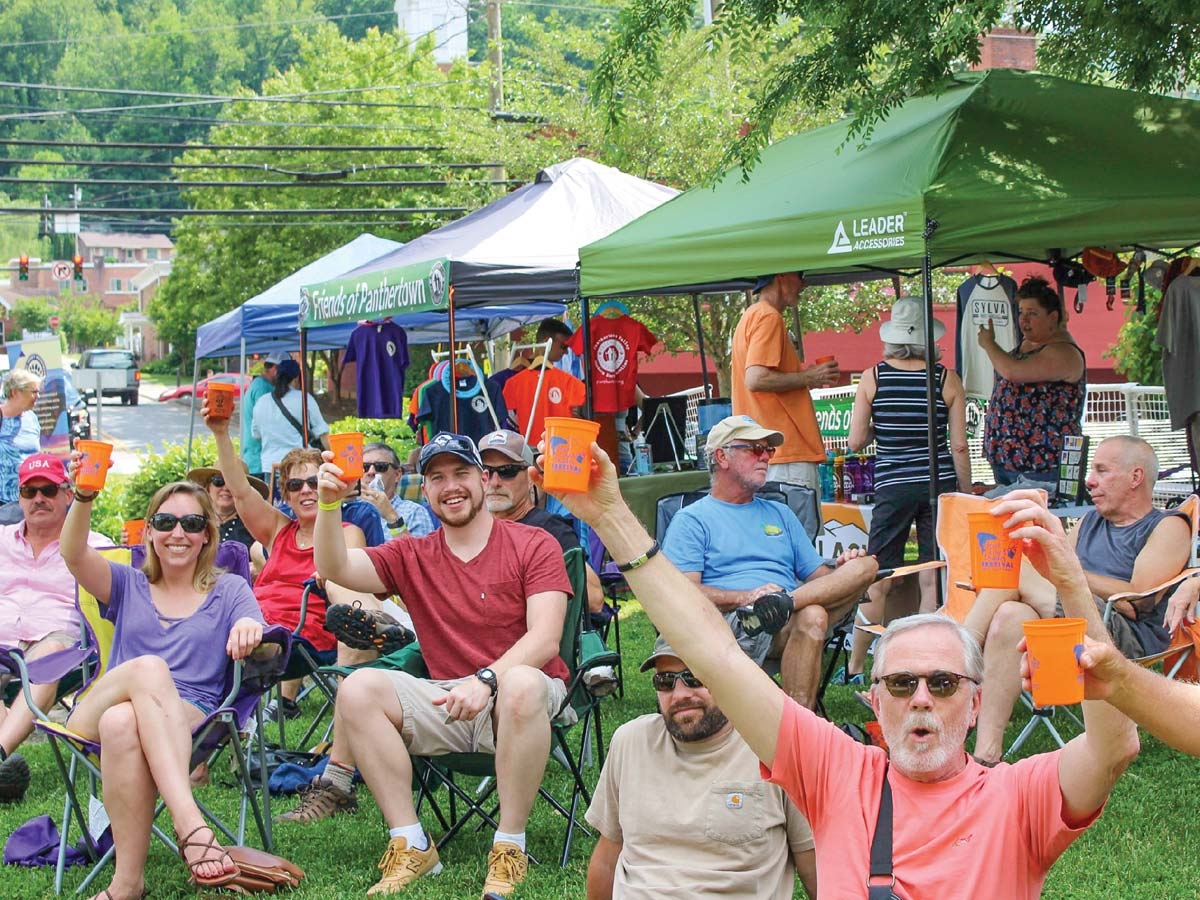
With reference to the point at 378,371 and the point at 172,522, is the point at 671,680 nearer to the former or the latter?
the point at 172,522

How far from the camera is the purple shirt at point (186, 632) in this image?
15.7ft

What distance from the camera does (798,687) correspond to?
5465 millimetres

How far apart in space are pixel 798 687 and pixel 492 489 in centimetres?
141

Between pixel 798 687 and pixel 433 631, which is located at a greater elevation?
pixel 433 631

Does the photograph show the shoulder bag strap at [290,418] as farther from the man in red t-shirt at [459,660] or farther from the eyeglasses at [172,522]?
the man in red t-shirt at [459,660]

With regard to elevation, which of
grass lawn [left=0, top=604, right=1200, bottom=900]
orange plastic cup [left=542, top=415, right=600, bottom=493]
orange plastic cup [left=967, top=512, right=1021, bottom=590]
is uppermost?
orange plastic cup [left=542, top=415, right=600, bottom=493]

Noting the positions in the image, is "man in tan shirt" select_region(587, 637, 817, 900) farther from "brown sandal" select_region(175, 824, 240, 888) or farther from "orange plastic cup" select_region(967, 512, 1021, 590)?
"brown sandal" select_region(175, 824, 240, 888)

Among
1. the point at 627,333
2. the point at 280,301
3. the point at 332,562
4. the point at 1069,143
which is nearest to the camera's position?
the point at 332,562

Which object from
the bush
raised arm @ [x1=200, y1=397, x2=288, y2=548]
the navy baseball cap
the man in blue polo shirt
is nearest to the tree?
the man in blue polo shirt

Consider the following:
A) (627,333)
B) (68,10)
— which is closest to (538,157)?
(627,333)

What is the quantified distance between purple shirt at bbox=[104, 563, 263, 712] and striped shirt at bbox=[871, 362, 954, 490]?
3.09 metres

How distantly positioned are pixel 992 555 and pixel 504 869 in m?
2.37

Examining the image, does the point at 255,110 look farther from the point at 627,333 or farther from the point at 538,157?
the point at 627,333

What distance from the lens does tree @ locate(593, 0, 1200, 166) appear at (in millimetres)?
5934
